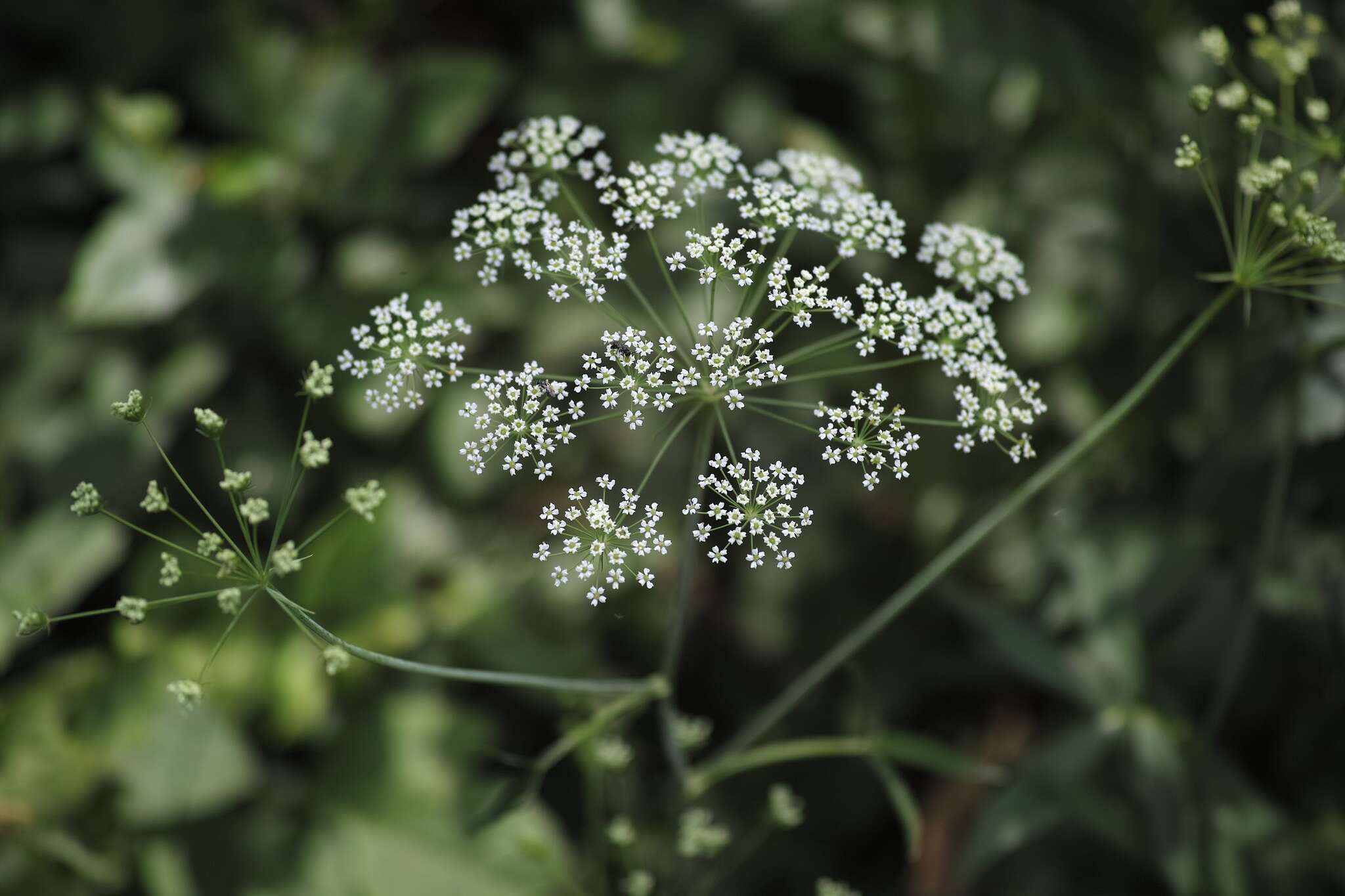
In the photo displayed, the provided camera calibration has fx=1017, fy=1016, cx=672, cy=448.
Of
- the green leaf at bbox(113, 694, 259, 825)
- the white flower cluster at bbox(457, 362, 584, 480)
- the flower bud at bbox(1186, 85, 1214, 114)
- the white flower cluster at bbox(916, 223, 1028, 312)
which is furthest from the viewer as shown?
the green leaf at bbox(113, 694, 259, 825)

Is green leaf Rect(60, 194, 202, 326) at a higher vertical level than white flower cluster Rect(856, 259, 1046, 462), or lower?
lower

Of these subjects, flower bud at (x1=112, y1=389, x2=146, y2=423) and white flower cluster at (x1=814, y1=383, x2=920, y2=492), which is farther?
white flower cluster at (x1=814, y1=383, x2=920, y2=492)

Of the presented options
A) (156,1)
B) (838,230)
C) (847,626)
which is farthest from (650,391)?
(156,1)

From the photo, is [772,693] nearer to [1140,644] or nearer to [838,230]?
[1140,644]

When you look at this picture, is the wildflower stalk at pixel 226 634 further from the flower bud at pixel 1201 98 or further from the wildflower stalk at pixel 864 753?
the flower bud at pixel 1201 98

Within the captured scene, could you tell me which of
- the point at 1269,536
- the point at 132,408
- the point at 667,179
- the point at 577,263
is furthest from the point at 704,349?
the point at 1269,536

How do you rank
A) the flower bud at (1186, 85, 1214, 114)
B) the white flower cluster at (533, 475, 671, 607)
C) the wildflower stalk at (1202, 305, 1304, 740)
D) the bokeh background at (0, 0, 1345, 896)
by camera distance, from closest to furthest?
the white flower cluster at (533, 475, 671, 607) < the flower bud at (1186, 85, 1214, 114) < the wildflower stalk at (1202, 305, 1304, 740) < the bokeh background at (0, 0, 1345, 896)

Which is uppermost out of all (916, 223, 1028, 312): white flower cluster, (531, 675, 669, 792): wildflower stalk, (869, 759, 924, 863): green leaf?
(916, 223, 1028, 312): white flower cluster

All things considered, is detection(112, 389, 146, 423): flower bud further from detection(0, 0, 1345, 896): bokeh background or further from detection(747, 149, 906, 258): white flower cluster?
detection(0, 0, 1345, 896): bokeh background

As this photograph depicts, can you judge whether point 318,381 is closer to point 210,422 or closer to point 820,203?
point 210,422

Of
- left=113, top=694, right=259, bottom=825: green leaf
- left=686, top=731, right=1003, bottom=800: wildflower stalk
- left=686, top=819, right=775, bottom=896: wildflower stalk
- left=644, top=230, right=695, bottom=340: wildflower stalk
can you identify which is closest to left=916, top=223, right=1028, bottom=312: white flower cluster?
left=644, top=230, right=695, bottom=340: wildflower stalk
